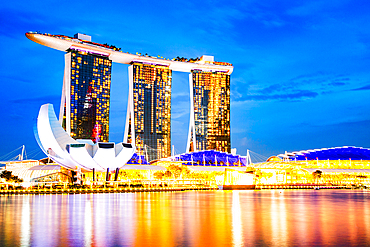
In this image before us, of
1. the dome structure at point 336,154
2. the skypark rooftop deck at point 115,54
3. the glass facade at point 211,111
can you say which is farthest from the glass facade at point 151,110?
the dome structure at point 336,154

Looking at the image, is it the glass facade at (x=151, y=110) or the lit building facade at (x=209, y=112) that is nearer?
the glass facade at (x=151, y=110)

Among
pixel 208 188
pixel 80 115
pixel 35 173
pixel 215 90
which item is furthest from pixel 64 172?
pixel 215 90

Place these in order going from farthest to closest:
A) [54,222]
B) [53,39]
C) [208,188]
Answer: [53,39]
[208,188]
[54,222]

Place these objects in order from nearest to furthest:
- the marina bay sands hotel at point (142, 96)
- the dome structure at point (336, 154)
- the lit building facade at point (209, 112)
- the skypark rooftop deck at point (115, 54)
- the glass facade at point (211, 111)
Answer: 1. the dome structure at point (336, 154)
2. the skypark rooftop deck at point (115, 54)
3. the marina bay sands hotel at point (142, 96)
4. the lit building facade at point (209, 112)
5. the glass facade at point (211, 111)

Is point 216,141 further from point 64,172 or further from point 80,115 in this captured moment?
point 64,172

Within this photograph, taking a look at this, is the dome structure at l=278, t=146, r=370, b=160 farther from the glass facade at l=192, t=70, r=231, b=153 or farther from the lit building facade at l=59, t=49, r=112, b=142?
the lit building facade at l=59, t=49, r=112, b=142

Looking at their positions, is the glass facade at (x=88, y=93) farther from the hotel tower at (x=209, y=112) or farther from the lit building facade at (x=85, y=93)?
the hotel tower at (x=209, y=112)

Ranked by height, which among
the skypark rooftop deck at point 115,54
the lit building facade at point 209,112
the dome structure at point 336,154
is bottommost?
the dome structure at point 336,154
